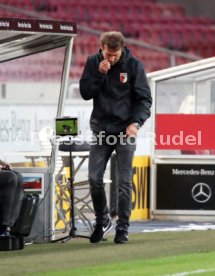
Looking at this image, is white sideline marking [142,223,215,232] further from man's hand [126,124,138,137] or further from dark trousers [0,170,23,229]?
dark trousers [0,170,23,229]

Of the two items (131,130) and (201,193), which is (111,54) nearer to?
(131,130)

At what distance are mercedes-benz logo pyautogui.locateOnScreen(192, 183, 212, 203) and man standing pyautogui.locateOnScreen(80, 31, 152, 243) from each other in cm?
442

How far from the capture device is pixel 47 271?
7633mm

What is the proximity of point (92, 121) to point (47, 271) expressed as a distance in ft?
8.43

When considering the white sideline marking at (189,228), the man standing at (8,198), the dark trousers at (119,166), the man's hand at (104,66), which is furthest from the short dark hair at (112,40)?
the white sideline marking at (189,228)

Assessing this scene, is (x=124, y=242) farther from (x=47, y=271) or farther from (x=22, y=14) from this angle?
(x=22, y=14)

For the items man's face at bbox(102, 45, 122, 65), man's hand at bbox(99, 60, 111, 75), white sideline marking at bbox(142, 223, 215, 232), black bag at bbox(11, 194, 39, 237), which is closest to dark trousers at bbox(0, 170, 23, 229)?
black bag at bbox(11, 194, 39, 237)

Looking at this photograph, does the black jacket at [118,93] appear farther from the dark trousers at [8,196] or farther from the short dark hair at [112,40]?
the dark trousers at [8,196]

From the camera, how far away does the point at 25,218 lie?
991 cm

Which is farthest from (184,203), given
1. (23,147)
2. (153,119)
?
(23,147)

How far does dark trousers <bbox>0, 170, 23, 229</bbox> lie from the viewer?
31.4 feet

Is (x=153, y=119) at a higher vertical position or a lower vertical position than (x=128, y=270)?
higher

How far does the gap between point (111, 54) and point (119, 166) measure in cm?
102

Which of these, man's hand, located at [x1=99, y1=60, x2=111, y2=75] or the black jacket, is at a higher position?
man's hand, located at [x1=99, y1=60, x2=111, y2=75]
